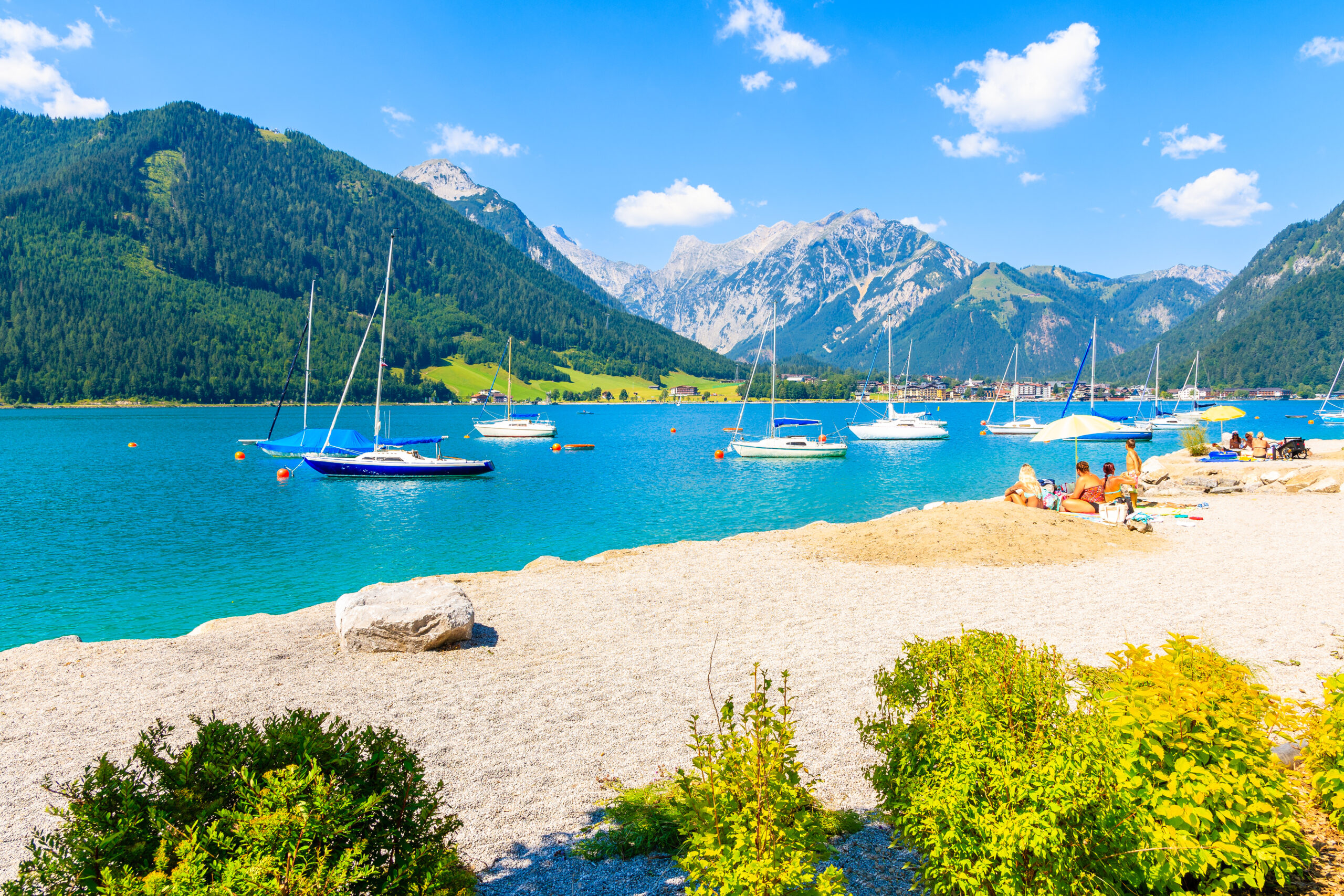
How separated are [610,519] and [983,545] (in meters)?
17.9

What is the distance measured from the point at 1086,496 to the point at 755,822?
72.0 feet

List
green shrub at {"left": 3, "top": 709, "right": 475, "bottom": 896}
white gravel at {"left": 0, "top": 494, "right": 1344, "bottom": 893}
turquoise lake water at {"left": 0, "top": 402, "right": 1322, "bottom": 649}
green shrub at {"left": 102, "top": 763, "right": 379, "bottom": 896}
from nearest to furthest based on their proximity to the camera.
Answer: green shrub at {"left": 102, "top": 763, "right": 379, "bottom": 896}, green shrub at {"left": 3, "top": 709, "right": 475, "bottom": 896}, white gravel at {"left": 0, "top": 494, "right": 1344, "bottom": 893}, turquoise lake water at {"left": 0, "top": 402, "right": 1322, "bottom": 649}

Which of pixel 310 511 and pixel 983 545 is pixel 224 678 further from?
pixel 310 511

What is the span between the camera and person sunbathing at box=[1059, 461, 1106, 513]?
20.5 metres

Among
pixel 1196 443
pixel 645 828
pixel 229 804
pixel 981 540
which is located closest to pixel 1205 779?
pixel 645 828

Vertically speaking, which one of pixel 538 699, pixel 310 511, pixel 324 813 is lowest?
pixel 310 511

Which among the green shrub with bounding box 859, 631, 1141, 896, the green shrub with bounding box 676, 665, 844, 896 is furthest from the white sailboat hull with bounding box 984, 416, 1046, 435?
the green shrub with bounding box 676, 665, 844, 896

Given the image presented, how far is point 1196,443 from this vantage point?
38.0 meters

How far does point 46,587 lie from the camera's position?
19.1 metres

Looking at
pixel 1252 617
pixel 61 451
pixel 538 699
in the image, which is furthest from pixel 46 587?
pixel 61 451

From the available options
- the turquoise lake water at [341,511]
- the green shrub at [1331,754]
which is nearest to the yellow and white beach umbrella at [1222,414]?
the turquoise lake water at [341,511]

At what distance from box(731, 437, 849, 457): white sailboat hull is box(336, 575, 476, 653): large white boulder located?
48510 mm

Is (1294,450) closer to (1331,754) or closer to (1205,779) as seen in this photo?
(1331,754)

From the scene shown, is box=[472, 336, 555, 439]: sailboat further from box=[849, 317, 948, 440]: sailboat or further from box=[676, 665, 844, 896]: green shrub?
box=[676, 665, 844, 896]: green shrub
